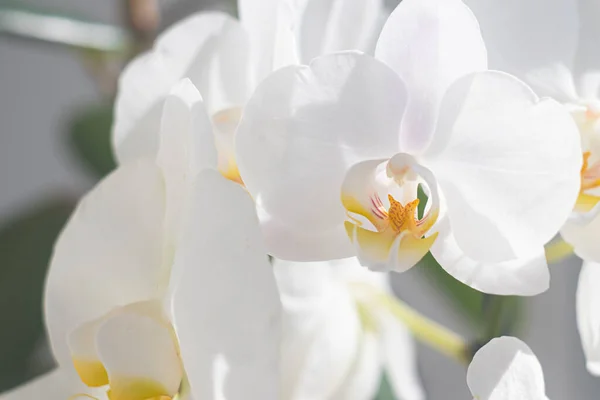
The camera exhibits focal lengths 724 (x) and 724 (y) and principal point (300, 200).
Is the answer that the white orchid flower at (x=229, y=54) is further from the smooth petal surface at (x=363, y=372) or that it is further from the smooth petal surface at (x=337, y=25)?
the smooth petal surface at (x=363, y=372)

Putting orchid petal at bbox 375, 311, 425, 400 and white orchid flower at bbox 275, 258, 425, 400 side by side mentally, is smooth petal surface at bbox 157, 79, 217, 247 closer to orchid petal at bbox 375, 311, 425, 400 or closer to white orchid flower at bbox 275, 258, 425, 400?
white orchid flower at bbox 275, 258, 425, 400

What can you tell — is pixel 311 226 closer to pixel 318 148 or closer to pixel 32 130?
pixel 318 148

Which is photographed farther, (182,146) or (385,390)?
(385,390)

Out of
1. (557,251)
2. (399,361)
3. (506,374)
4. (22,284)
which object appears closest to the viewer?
(506,374)

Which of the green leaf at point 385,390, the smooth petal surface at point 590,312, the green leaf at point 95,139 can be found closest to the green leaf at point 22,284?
the green leaf at point 95,139

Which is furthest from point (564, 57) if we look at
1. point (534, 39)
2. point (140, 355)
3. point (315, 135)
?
point (140, 355)

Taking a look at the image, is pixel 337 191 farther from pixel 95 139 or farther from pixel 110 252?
pixel 95 139
